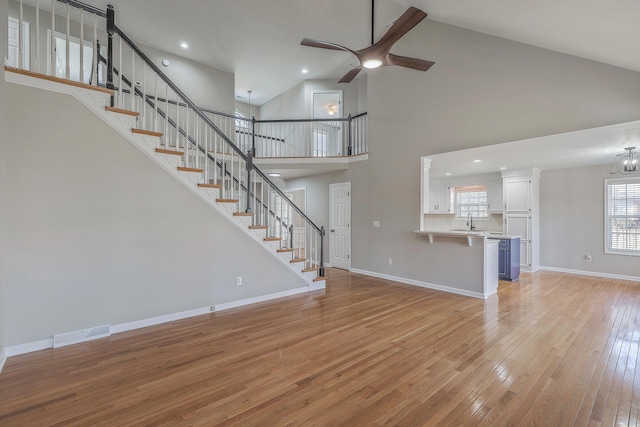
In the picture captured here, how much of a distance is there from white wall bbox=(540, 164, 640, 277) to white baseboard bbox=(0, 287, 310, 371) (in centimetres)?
612

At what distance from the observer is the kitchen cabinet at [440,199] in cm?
808

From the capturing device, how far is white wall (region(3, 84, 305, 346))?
2.70 metres

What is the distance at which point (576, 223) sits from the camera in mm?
6332

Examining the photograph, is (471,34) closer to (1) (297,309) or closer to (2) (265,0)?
(2) (265,0)

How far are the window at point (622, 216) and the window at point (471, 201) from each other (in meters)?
2.28

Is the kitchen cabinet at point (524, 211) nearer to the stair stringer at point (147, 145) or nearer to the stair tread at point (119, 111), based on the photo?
the stair stringer at point (147, 145)

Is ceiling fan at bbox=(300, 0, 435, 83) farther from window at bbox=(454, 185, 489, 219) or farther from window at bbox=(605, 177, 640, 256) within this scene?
window at bbox=(605, 177, 640, 256)

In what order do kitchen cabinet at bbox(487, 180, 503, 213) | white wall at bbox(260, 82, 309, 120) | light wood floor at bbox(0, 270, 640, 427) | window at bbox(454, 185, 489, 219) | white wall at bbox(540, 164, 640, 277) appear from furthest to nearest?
white wall at bbox(260, 82, 309, 120), window at bbox(454, 185, 489, 219), kitchen cabinet at bbox(487, 180, 503, 213), white wall at bbox(540, 164, 640, 277), light wood floor at bbox(0, 270, 640, 427)

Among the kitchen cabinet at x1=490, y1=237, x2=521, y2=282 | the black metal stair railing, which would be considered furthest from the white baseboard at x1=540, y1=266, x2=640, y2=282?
the black metal stair railing

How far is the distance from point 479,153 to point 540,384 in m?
3.53

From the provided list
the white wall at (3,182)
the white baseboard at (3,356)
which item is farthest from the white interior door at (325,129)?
the white baseboard at (3,356)

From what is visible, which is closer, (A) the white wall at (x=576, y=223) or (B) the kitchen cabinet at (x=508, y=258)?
(B) the kitchen cabinet at (x=508, y=258)

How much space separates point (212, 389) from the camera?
7.05 feet

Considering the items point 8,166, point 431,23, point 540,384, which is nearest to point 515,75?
point 431,23
